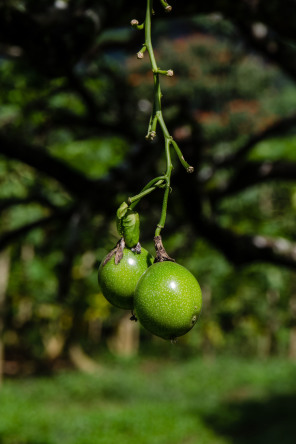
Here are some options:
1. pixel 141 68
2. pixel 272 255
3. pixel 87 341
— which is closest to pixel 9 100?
pixel 272 255

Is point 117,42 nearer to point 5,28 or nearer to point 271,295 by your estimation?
point 5,28

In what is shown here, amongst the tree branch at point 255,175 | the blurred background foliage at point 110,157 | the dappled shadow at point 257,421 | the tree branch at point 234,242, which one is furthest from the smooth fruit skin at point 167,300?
the dappled shadow at point 257,421

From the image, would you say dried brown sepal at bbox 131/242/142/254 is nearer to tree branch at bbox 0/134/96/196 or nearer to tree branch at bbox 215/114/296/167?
tree branch at bbox 0/134/96/196

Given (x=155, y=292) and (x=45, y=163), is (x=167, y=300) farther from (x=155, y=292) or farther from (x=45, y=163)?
(x=45, y=163)

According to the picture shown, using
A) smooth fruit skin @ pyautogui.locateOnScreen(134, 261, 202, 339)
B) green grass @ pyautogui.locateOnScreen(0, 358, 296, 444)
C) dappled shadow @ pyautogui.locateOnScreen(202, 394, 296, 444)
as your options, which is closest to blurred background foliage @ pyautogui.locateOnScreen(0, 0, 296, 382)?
smooth fruit skin @ pyautogui.locateOnScreen(134, 261, 202, 339)

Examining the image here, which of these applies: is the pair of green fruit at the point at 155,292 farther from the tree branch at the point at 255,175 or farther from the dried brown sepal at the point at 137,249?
the tree branch at the point at 255,175

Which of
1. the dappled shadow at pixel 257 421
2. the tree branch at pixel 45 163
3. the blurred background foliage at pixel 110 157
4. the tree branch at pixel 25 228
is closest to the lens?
the blurred background foliage at pixel 110 157

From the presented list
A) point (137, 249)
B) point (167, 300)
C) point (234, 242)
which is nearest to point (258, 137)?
point (234, 242)
